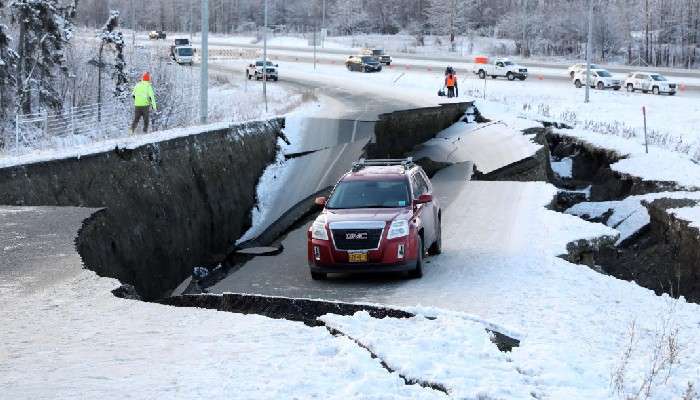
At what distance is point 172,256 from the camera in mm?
18672

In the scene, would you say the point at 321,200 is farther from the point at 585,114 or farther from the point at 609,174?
the point at 585,114

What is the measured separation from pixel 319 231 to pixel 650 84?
49.4m

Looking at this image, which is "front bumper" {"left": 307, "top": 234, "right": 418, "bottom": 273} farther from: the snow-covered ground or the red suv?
the snow-covered ground

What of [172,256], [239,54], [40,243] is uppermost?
[239,54]

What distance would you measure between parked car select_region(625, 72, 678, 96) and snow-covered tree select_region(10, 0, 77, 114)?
37134 millimetres

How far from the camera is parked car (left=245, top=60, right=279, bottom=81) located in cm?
6178

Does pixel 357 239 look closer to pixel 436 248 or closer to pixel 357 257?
pixel 357 257

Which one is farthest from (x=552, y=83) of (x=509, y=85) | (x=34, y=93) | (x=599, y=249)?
(x=599, y=249)

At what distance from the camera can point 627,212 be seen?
22906 mm

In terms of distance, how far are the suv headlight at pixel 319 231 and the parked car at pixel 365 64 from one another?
184 ft

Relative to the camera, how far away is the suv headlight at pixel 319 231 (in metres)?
14.4

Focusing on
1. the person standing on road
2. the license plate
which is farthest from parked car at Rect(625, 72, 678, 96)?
the license plate

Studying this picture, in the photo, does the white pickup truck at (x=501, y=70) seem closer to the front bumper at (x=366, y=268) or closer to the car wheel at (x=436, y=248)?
the car wheel at (x=436, y=248)

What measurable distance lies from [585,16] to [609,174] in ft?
288
